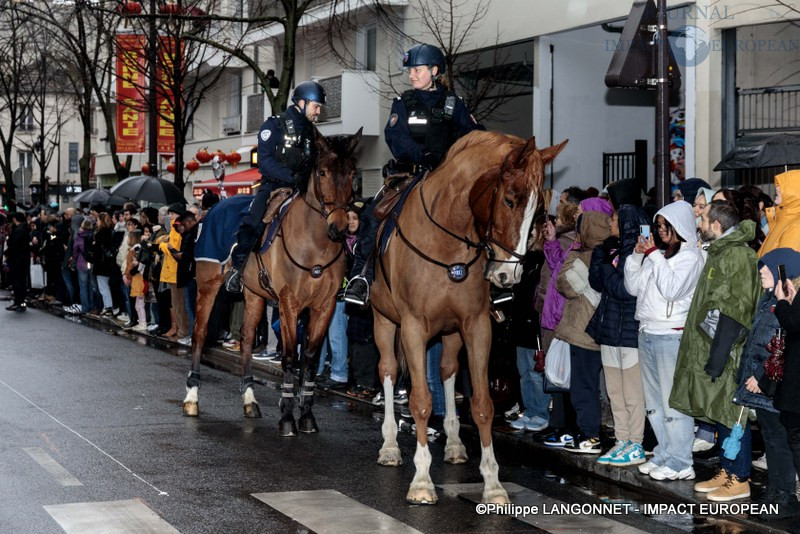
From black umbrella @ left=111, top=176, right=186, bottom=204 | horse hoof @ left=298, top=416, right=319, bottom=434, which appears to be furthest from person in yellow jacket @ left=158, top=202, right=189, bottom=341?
horse hoof @ left=298, top=416, right=319, bottom=434

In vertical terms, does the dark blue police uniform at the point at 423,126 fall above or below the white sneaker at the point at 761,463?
above

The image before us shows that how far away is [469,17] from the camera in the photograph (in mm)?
25391

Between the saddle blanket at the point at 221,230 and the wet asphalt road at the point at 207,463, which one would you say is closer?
the wet asphalt road at the point at 207,463

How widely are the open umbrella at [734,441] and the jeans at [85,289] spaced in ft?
61.0

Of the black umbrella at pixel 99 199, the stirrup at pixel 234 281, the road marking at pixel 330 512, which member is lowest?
the road marking at pixel 330 512

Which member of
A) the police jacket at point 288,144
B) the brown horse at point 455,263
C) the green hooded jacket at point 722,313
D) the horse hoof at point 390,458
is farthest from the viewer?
the police jacket at point 288,144

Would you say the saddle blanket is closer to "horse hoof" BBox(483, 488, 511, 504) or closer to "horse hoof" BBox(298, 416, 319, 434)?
"horse hoof" BBox(298, 416, 319, 434)

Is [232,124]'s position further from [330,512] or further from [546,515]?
[546,515]

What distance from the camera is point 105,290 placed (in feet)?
78.0

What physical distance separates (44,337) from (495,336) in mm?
10337

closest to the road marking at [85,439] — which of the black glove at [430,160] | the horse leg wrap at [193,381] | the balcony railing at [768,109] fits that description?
the horse leg wrap at [193,381]

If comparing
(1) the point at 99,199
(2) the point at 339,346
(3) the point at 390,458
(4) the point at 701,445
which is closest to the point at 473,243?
(3) the point at 390,458

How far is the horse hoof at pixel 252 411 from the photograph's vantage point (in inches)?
474

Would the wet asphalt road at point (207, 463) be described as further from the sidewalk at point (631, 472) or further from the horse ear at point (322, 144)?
the horse ear at point (322, 144)
